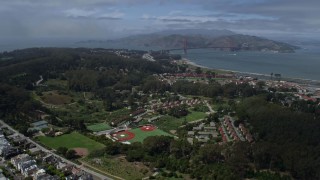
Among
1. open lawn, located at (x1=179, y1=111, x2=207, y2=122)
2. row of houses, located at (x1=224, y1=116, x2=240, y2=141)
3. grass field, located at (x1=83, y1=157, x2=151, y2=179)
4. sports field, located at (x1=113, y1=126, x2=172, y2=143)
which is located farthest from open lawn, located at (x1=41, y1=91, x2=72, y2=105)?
grass field, located at (x1=83, y1=157, x2=151, y2=179)

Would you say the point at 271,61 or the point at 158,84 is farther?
the point at 271,61

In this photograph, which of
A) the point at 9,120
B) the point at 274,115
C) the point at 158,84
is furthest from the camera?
the point at 158,84

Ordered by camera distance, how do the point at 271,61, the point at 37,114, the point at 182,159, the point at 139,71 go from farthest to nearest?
the point at 271,61, the point at 139,71, the point at 37,114, the point at 182,159

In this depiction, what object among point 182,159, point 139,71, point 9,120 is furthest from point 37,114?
point 139,71

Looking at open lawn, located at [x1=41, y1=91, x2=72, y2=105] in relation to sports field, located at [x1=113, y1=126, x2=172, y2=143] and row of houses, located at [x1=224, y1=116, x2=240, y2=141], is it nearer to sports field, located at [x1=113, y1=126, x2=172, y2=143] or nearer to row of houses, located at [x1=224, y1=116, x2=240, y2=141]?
sports field, located at [x1=113, y1=126, x2=172, y2=143]

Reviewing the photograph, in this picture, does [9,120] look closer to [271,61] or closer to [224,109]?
[224,109]

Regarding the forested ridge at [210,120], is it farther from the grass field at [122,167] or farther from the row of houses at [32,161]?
the row of houses at [32,161]

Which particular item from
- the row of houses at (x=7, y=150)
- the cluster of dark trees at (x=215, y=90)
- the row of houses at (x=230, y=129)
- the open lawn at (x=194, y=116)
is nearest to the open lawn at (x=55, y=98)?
the open lawn at (x=194, y=116)
